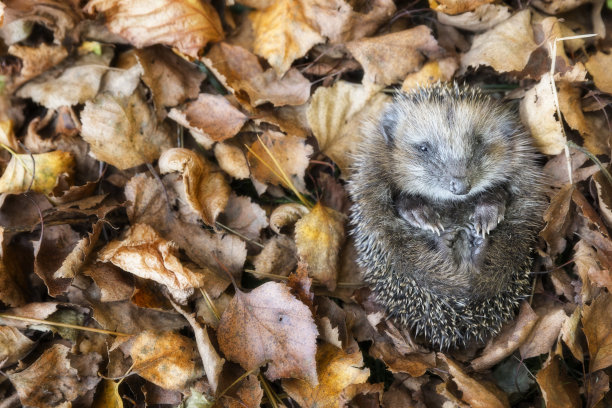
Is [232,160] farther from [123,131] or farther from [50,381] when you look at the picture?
[50,381]

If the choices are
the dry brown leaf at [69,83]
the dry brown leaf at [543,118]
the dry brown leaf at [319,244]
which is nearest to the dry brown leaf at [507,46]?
the dry brown leaf at [543,118]

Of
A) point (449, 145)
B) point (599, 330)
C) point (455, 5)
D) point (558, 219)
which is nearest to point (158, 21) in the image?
point (455, 5)

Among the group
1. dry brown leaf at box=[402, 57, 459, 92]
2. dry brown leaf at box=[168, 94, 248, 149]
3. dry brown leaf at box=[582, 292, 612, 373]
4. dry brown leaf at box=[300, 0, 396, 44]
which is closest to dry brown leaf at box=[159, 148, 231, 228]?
dry brown leaf at box=[168, 94, 248, 149]

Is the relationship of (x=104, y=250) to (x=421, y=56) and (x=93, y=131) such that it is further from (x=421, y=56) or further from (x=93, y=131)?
(x=421, y=56)

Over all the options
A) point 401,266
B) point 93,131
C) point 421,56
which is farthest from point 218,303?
point 421,56

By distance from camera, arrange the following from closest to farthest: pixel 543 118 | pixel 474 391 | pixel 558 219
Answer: pixel 474 391
pixel 558 219
pixel 543 118
